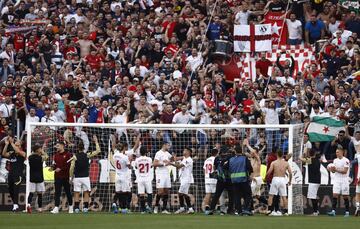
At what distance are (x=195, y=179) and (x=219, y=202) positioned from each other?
0.99 metres

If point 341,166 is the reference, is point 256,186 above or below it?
below

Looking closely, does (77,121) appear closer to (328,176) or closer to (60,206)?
(60,206)

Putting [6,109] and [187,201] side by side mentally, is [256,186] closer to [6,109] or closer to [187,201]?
[187,201]

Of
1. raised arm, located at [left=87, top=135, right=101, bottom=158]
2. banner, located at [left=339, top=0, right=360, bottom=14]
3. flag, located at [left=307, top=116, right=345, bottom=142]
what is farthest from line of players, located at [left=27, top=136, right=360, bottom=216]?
banner, located at [left=339, top=0, right=360, bottom=14]

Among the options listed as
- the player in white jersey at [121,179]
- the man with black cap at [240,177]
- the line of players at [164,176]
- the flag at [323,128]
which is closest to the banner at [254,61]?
the flag at [323,128]

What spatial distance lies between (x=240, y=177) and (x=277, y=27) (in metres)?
Answer: 10.5

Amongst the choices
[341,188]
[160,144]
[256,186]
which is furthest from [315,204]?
[160,144]

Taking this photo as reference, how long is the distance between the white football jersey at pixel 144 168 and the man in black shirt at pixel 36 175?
2789 millimetres

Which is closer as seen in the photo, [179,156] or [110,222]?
[110,222]

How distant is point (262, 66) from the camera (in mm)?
47594

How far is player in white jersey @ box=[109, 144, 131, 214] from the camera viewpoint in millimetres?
41188

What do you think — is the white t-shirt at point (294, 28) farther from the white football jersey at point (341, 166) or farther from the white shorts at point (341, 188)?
the white shorts at point (341, 188)

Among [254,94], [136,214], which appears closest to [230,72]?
[254,94]

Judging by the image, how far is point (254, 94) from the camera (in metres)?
45.2
